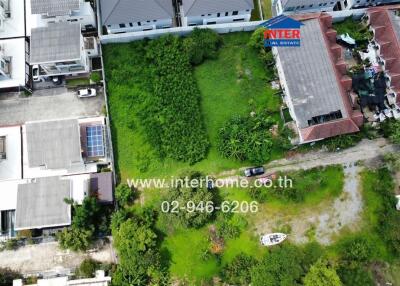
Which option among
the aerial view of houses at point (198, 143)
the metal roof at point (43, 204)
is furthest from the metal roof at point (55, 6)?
the metal roof at point (43, 204)

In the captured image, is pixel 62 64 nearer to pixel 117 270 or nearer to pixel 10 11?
pixel 10 11

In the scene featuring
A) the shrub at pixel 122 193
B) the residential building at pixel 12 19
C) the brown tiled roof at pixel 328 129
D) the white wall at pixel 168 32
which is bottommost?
the shrub at pixel 122 193

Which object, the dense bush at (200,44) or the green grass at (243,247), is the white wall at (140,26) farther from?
the green grass at (243,247)

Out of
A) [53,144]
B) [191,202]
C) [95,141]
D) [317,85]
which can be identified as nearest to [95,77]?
[95,141]

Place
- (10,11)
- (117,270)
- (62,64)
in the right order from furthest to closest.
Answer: (10,11), (62,64), (117,270)

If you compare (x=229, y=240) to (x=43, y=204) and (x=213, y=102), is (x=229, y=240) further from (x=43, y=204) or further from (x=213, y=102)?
(x=43, y=204)

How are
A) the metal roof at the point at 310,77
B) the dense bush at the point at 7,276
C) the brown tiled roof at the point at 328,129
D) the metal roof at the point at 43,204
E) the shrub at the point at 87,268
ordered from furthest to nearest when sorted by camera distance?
1. the metal roof at the point at 310,77
2. the brown tiled roof at the point at 328,129
3. the shrub at the point at 87,268
4. the dense bush at the point at 7,276
5. the metal roof at the point at 43,204

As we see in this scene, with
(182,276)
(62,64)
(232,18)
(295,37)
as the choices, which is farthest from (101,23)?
(182,276)
